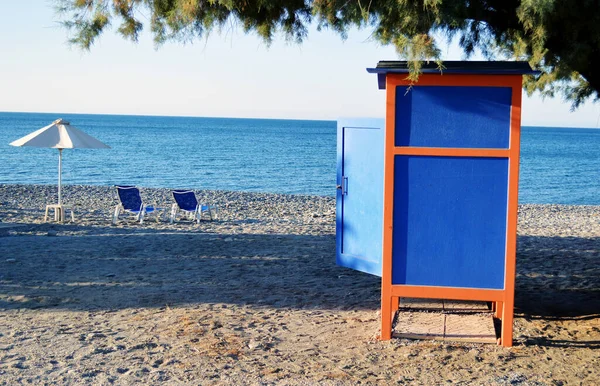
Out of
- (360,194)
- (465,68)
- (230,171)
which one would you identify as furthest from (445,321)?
(230,171)

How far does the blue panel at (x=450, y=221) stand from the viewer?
5.35 metres

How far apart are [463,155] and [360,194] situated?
1.33 metres

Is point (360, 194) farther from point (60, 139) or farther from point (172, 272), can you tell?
point (60, 139)

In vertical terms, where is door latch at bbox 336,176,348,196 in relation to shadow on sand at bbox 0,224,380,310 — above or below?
above

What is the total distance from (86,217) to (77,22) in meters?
8.31

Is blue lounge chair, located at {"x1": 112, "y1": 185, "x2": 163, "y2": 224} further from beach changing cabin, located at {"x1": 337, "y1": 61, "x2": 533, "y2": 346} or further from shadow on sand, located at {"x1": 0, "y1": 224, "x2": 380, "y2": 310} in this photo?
beach changing cabin, located at {"x1": 337, "y1": 61, "x2": 533, "y2": 346}

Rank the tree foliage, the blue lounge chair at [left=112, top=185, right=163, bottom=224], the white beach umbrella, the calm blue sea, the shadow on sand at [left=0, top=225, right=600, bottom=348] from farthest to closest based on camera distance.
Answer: the calm blue sea → the blue lounge chair at [left=112, top=185, right=163, bottom=224] → the white beach umbrella → the shadow on sand at [left=0, top=225, right=600, bottom=348] → the tree foliage

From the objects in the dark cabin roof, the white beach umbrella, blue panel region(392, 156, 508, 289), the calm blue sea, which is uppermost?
the dark cabin roof

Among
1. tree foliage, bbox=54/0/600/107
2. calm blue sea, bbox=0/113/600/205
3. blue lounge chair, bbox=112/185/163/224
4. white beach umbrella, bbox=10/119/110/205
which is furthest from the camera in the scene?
calm blue sea, bbox=0/113/600/205

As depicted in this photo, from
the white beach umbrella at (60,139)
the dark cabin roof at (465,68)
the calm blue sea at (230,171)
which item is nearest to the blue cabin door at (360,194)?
the dark cabin roof at (465,68)

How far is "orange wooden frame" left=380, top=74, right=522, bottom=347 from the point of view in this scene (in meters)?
5.22

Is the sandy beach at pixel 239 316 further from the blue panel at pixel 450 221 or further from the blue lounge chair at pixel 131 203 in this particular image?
the blue lounge chair at pixel 131 203

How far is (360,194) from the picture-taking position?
6402 millimetres

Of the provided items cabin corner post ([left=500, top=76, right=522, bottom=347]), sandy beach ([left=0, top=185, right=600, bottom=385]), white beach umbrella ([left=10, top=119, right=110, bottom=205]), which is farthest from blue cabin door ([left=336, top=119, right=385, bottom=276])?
white beach umbrella ([left=10, top=119, right=110, bottom=205])
